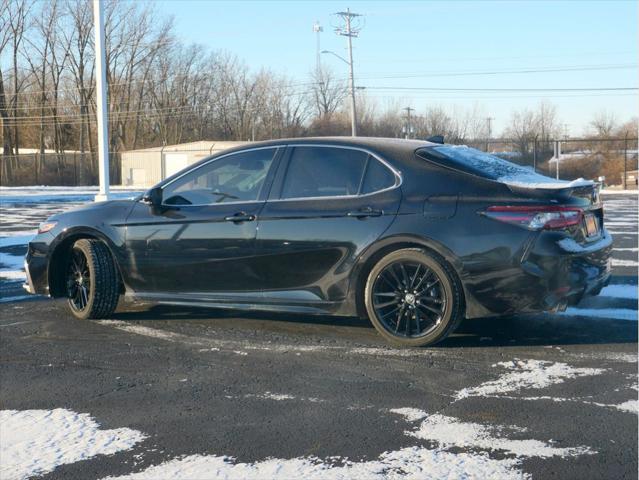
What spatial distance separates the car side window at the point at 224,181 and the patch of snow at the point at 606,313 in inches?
111

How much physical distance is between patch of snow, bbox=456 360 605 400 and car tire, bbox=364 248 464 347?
53 centimetres

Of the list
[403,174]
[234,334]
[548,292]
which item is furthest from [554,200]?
[234,334]

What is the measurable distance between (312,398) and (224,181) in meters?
2.42

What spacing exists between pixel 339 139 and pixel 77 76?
64.8 meters

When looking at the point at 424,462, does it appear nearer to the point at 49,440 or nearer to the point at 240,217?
the point at 49,440

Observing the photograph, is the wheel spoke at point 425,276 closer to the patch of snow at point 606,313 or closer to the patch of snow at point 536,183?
the patch of snow at point 536,183

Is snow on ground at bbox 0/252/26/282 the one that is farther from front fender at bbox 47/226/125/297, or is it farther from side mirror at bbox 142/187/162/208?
side mirror at bbox 142/187/162/208

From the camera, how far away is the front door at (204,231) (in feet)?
19.9

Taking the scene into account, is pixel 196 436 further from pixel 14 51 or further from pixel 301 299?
pixel 14 51

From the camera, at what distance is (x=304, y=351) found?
18.3 ft

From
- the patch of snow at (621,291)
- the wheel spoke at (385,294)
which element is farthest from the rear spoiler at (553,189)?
the patch of snow at (621,291)

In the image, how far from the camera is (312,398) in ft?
14.7

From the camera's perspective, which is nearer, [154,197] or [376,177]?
[376,177]

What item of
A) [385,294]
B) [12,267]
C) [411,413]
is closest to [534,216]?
[385,294]
